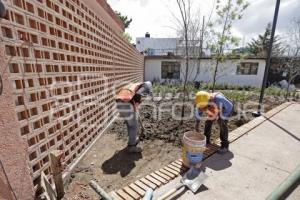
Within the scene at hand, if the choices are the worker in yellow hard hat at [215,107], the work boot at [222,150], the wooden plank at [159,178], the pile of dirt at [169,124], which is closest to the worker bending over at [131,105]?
the pile of dirt at [169,124]

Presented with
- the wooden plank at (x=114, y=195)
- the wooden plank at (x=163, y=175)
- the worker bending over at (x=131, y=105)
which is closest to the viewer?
the wooden plank at (x=114, y=195)

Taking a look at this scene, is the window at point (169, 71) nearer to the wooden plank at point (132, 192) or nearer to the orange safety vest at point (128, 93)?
the orange safety vest at point (128, 93)

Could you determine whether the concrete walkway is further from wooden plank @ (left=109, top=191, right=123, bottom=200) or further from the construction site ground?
the construction site ground

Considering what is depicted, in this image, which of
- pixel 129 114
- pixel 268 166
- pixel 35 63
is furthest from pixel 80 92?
pixel 268 166

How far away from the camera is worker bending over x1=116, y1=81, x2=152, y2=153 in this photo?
3.44 metres

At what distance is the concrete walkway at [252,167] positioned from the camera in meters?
2.44

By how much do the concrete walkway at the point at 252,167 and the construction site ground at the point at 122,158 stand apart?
665 millimetres

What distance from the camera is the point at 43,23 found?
2.27m

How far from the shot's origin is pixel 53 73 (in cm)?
246

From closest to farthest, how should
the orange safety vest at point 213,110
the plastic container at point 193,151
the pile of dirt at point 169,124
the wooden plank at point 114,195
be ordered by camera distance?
the wooden plank at point 114,195 → the plastic container at point 193,151 → the orange safety vest at point 213,110 → the pile of dirt at point 169,124

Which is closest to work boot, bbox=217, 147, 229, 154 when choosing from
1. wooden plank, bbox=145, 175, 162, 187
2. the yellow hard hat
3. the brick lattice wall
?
the yellow hard hat

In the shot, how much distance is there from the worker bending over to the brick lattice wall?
2.57 ft

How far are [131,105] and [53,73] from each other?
4.94 feet

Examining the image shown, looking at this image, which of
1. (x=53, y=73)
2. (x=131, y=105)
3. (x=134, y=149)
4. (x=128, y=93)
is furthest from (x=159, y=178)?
(x=53, y=73)
